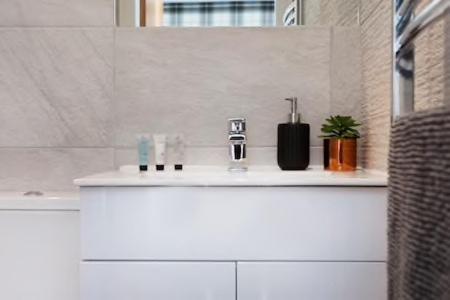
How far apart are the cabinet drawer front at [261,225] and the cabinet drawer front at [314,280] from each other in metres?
0.02

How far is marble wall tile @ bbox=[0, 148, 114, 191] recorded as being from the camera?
126 cm

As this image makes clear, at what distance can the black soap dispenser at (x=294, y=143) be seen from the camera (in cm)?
118

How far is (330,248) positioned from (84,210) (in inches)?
20.5

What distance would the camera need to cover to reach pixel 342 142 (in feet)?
3.70

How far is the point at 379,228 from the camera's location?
91cm

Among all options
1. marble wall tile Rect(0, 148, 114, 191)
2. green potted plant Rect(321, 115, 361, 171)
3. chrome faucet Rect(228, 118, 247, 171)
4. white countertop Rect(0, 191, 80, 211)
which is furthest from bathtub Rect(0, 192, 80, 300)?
green potted plant Rect(321, 115, 361, 171)

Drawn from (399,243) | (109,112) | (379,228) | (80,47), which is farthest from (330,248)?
(80,47)

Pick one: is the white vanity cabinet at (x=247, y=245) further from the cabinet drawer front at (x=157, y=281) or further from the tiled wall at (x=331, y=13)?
the tiled wall at (x=331, y=13)

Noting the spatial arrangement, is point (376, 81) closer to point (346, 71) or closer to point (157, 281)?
point (346, 71)

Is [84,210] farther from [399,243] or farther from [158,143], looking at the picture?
[399,243]

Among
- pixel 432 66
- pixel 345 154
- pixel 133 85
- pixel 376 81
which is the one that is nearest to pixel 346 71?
pixel 376 81

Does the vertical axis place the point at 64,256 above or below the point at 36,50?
below

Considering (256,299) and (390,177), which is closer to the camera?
(390,177)

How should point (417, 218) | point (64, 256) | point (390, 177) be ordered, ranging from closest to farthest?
point (417, 218) < point (390, 177) < point (64, 256)
